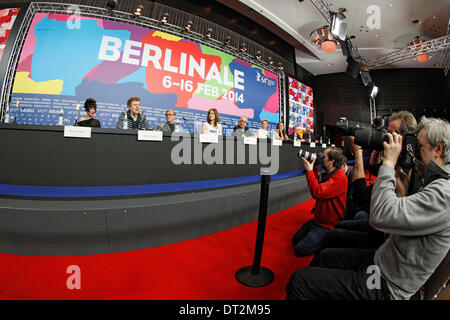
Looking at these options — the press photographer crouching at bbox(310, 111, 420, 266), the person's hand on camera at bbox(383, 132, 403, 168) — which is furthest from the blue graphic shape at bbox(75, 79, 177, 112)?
the person's hand on camera at bbox(383, 132, 403, 168)

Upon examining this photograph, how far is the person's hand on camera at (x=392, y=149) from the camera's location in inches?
31.7

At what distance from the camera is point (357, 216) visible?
1873 millimetres

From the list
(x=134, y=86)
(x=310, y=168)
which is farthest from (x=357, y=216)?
(x=134, y=86)

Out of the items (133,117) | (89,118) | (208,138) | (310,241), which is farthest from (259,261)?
(89,118)

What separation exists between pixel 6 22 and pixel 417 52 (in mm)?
11187

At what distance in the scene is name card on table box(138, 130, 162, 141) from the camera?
1.85m

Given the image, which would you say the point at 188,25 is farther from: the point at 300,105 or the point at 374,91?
the point at 374,91

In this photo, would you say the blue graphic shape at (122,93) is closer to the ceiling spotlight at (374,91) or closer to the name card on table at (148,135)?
the name card on table at (148,135)

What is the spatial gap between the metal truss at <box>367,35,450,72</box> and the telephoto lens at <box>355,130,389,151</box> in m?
8.39

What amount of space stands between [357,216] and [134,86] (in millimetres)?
4758

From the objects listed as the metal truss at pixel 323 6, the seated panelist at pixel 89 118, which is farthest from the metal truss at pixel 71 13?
the metal truss at pixel 323 6

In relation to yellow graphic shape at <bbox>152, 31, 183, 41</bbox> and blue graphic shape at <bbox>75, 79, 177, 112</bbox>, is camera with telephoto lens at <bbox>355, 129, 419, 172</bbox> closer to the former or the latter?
blue graphic shape at <bbox>75, 79, 177, 112</bbox>

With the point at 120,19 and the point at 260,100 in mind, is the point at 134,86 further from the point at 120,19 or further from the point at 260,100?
the point at 260,100

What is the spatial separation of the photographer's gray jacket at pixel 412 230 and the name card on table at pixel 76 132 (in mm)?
1931
